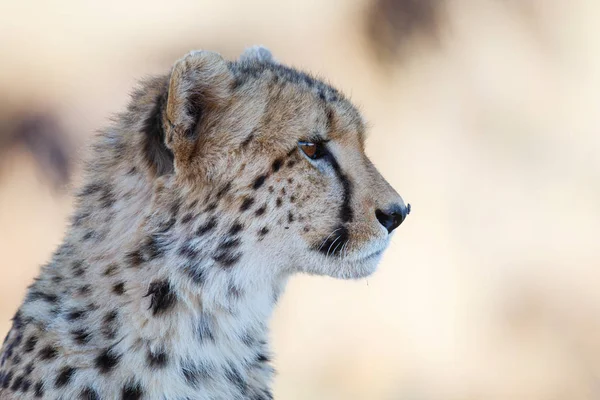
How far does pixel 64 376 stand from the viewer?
1.61 m

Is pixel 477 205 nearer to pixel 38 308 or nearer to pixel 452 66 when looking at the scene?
pixel 452 66

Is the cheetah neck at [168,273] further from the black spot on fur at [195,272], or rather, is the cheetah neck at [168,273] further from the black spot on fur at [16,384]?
the black spot on fur at [16,384]

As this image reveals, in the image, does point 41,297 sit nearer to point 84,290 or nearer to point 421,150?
point 84,290

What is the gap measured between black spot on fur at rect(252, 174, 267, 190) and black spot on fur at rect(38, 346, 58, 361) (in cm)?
49

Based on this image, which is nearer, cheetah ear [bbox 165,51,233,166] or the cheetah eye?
cheetah ear [bbox 165,51,233,166]

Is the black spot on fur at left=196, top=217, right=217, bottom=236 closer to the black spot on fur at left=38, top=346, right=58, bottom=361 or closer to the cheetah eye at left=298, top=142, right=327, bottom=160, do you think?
the cheetah eye at left=298, top=142, right=327, bottom=160

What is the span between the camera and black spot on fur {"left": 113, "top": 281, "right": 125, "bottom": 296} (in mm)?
1656

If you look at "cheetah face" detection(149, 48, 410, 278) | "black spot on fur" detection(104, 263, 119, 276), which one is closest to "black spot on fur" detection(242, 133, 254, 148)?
"cheetah face" detection(149, 48, 410, 278)

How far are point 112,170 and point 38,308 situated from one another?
0.31 meters

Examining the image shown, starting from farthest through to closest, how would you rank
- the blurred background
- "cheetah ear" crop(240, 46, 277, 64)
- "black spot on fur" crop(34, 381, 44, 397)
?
the blurred background < "cheetah ear" crop(240, 46, 277, 64) < "black spot on fur" crop(34, 381, 44, 397)

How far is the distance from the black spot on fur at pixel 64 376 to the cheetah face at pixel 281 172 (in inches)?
16.0

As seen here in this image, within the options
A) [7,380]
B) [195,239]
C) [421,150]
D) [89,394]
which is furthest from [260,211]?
[421,150]

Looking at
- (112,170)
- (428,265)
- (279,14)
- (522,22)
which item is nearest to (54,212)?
(279,14)

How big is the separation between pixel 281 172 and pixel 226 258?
7.9 inches
